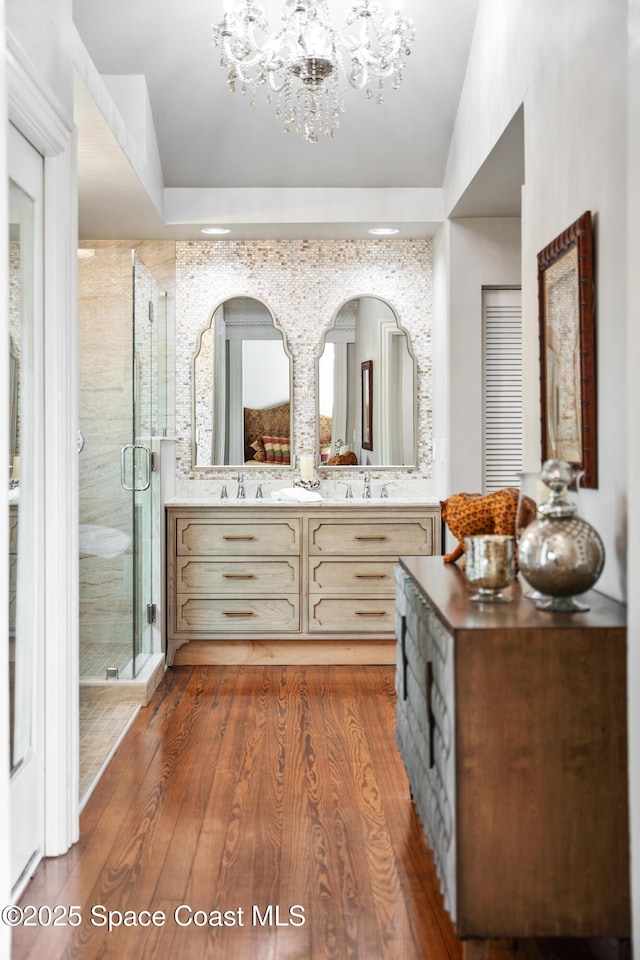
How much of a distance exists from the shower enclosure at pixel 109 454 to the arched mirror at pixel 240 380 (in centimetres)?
101

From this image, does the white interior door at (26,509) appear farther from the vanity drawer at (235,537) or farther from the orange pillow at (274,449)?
the orange pillow at (274,449)

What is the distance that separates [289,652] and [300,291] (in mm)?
2113

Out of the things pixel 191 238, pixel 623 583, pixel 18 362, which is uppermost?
pixel 191 238

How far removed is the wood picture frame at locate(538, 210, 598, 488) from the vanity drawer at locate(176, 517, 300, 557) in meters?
2.17

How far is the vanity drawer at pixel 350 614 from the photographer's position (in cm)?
461

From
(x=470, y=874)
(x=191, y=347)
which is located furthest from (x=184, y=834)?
(x=191, y=347)

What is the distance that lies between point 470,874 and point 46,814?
133cm

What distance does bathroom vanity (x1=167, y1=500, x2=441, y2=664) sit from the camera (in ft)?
15.1

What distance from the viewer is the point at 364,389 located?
16.4 ft

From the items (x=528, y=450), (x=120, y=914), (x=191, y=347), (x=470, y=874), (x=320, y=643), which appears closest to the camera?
(x=470, y=874)

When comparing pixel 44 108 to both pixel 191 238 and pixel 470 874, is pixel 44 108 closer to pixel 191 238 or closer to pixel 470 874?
pixel 470 874

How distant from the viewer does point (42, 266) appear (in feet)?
8.30

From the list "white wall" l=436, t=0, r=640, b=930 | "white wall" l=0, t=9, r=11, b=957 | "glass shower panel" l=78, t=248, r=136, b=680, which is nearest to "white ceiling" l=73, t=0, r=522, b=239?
"glass shower panel" l=78, t=248, r=136, b=680

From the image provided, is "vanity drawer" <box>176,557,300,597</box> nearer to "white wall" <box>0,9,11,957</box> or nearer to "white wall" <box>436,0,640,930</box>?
"white wall" <box>436,0,640,930</box>
